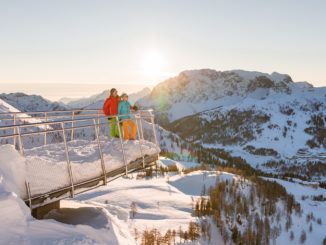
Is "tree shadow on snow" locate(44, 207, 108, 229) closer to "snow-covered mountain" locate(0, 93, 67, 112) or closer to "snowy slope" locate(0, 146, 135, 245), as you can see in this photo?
"snowy slope" locate(0, 146, 135, 245)

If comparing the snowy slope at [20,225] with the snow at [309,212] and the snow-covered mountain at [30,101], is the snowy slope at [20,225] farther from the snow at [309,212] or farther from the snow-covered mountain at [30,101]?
the snow-covered mountain at [30,101]

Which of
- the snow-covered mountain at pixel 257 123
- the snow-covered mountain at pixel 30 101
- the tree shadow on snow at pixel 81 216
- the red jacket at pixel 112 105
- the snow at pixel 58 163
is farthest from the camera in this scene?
the snow-covered mountain at pixel 30 101

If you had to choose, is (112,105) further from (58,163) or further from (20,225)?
(20,225)

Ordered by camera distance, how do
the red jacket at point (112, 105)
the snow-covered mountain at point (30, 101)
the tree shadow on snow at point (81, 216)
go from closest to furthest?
the tree shadow on snow at point (81, 216) → the red jacket at point (112, 105) → the snow-covered mountain at point (30, 101)

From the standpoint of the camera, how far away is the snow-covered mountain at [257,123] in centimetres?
5719

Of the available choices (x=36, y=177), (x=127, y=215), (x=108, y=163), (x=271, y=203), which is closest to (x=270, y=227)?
(x=271, y=203)

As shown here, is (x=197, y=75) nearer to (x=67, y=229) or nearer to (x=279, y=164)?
(x=279, y=164)

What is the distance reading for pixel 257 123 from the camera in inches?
2857

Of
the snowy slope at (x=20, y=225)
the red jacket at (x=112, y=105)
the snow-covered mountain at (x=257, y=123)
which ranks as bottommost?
the snow-covered mountain at (x=257, y=123)

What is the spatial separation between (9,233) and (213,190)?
1041 centimetres

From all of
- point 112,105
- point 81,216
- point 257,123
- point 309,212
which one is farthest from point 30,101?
point 81,216

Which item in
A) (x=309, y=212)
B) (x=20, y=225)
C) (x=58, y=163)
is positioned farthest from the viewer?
(x=309, y=212)

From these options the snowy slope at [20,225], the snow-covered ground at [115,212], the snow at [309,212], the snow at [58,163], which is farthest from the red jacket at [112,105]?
the snow at [309,212]

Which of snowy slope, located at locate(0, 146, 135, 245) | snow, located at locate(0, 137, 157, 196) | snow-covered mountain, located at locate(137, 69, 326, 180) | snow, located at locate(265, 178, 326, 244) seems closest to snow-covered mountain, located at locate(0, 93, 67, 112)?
snow-covered mountain, located at locate(137, 69, 326, 180)
